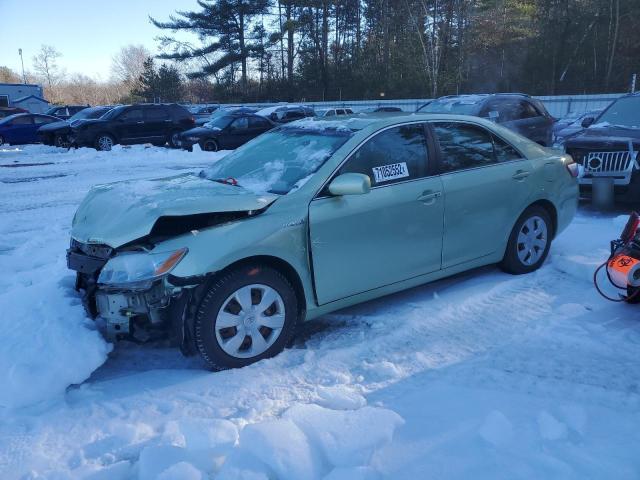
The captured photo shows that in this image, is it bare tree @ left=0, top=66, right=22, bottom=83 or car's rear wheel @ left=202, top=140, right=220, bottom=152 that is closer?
car's rear wheel @ left=202, top=140, right=220, bottom=152

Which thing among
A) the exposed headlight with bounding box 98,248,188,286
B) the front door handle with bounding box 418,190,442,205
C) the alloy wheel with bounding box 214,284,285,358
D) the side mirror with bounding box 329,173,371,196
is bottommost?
the alloy wheel with bounding box 214,284,285,358

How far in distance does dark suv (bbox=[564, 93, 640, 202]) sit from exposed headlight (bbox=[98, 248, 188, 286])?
248 inches

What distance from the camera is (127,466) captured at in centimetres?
250

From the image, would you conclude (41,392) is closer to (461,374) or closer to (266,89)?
(461,374)

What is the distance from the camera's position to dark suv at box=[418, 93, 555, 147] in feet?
36.3

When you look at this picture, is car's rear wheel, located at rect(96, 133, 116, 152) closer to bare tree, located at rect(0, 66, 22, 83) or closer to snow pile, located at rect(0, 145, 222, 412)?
snow pile, located at rect(0, 145, 222, 412)

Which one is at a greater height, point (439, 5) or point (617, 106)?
point (439, 5)

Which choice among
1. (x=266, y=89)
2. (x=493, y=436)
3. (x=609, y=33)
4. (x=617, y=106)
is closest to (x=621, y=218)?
(x=617, y=106)

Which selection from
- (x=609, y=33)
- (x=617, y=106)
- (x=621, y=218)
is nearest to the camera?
(x=621, y=218)

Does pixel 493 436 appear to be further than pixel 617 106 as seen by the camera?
No

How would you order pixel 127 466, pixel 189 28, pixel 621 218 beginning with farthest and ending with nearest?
1. pixel 189 28
2. pixel 621 218
3. pixel 127 466

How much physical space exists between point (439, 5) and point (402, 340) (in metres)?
40.6

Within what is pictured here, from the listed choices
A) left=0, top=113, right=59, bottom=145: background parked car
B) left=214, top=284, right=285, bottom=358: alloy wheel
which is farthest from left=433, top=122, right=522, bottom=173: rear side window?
left=0, top=113, right=59, bottom=145: background parked car

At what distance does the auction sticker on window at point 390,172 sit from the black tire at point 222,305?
3.56 ft
